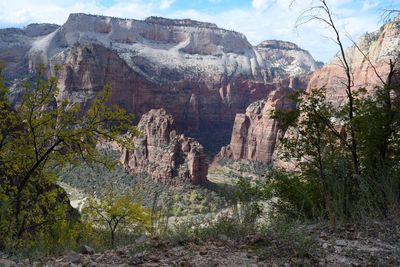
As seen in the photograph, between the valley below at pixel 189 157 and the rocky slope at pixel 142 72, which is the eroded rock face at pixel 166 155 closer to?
the valley below at pixel 189 157

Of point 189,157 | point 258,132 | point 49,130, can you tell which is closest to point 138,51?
point 258,132

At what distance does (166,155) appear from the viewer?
71062mm

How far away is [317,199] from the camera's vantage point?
13.8 meters

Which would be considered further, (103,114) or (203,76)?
(203,76)

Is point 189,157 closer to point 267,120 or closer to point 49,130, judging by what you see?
point 267,120

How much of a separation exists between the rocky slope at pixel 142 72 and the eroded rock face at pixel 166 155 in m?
30.6

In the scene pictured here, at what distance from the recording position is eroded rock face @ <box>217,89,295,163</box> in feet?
297

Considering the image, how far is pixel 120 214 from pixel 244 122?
286ft

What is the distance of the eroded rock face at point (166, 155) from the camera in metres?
67.6

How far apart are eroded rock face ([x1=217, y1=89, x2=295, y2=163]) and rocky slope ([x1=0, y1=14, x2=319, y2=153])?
25.3 metres

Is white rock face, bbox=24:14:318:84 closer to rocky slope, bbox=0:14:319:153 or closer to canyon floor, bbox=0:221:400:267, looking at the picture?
rocky slope, bbox=0:14:319:153

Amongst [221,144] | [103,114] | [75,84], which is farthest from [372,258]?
[221,144]

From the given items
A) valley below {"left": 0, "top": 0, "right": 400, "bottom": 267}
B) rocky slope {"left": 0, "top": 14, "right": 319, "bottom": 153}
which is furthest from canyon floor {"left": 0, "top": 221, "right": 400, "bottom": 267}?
rocky slope {"left": 0, "top": 14, "right": 319, "bottom": 153}

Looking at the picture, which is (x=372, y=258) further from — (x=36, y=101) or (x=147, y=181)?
(x=147, y=181)
